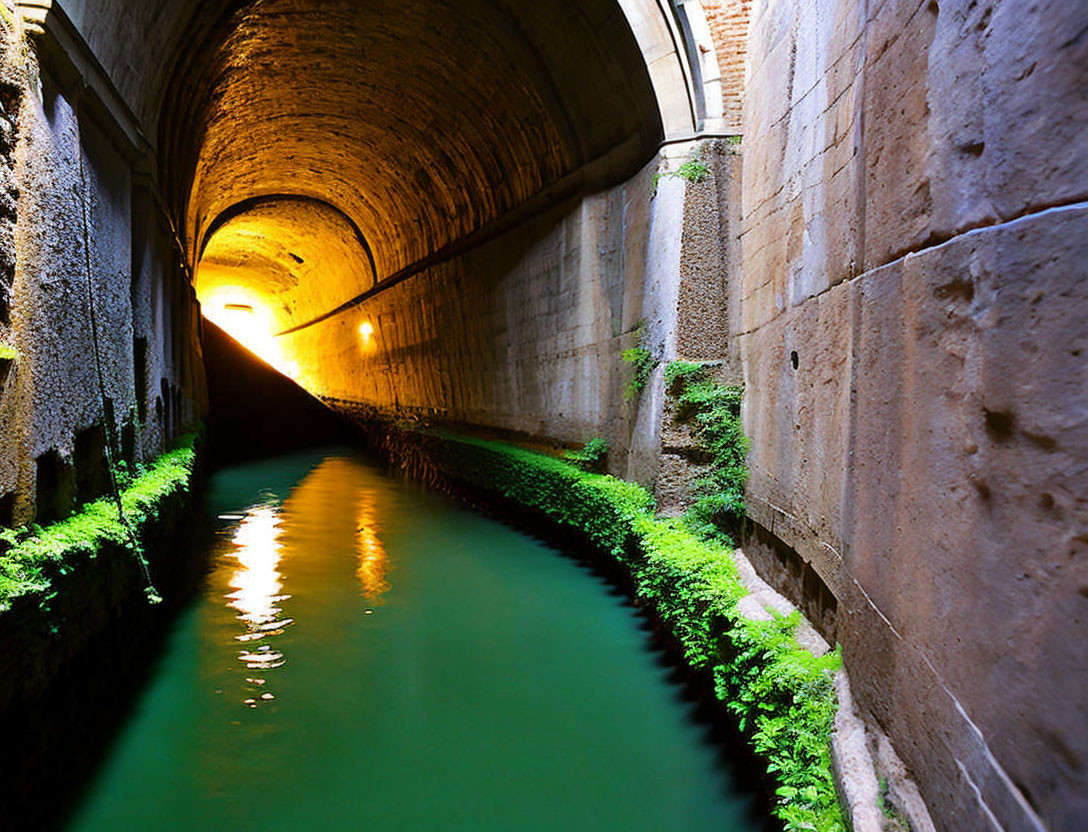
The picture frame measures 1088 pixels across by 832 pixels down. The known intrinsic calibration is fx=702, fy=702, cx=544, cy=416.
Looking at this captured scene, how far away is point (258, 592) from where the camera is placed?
7.25 meters

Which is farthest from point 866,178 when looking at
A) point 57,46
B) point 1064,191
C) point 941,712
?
point 57,46

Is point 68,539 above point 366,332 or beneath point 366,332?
beneath

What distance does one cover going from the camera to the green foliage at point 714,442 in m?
6.24

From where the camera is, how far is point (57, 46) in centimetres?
428

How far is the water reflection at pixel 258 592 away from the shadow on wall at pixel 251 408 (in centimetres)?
986

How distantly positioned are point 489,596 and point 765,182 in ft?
15.6

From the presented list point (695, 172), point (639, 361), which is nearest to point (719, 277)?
point (695, 172)

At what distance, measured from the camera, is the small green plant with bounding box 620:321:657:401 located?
7.87 meters

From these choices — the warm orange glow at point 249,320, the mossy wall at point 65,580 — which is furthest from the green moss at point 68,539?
the warm orange glow at point 249,320

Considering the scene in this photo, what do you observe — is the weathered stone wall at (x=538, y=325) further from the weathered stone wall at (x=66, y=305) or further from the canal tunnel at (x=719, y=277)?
the weathered stone wall at (x=66, y=305)

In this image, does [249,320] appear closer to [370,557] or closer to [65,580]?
[370,557]

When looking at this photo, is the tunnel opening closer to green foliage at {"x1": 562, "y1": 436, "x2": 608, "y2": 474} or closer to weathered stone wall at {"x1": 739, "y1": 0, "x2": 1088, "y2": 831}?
green foliage at {"x1": 562, "y1": 436, "x2": 608, "y2": 474}

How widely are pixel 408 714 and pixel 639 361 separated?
4.63m

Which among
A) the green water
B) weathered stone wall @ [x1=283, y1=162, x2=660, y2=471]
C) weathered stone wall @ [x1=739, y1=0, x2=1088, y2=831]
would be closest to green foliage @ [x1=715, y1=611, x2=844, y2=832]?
weathered stone wall @ [x1=739, y1=0, x2=1088, y2=831]
